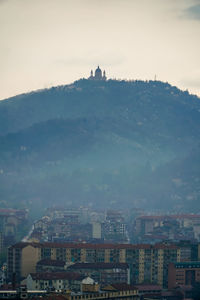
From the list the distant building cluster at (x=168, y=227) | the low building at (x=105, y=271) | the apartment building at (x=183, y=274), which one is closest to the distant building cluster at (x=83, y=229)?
the distant building cluster at (x=168, y=227)

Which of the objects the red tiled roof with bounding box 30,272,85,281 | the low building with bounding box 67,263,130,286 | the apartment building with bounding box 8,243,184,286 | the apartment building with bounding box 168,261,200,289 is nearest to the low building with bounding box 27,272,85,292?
the red tiled roof with bounding box 30,272,85,281

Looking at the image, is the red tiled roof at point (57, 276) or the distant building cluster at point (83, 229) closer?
the red tiled roof at point (57, 276)

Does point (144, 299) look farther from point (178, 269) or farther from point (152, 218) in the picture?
point (152, 218)

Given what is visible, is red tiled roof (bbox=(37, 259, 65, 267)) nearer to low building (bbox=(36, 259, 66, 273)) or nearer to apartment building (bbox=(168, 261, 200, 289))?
low building (bbox=(36, 259, 66, 273))

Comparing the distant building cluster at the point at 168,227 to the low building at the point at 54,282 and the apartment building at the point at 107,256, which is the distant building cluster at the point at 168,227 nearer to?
the apartment building at the point at 107,256

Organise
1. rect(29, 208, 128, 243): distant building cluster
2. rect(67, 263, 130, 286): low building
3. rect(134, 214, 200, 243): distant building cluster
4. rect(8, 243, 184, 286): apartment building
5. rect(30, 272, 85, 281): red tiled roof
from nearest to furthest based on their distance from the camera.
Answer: rect(30, 272, 85, 281): red tiled roof, rect(67, 263, 130, 286): low building, rect(8, 243, 184, 286): apartment building, rect(29, 208, 128, 243): distant building cluster, rect(134, 214, 200, 243): distant building cluster

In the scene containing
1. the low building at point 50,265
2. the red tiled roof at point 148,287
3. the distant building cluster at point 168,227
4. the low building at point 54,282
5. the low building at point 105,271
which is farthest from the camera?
the distant building cluster at point 168,227

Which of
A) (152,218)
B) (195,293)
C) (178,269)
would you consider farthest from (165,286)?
(152,218)

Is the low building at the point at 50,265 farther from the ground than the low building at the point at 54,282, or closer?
farther from the ground

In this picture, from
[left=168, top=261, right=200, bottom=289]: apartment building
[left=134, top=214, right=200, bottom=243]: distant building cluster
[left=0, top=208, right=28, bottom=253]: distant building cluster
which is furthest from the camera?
[left=134, top=214, right=200, bottom=243]: distant building cluster
